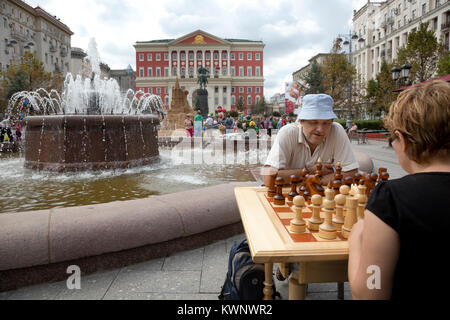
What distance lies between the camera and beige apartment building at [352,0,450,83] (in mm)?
36062

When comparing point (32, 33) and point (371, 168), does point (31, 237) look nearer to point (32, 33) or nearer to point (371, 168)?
point (371, 168)

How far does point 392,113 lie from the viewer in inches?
47.6

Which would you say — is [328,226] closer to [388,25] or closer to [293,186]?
[293,186]

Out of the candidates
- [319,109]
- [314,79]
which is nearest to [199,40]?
[314,79]

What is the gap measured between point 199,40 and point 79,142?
73.8m

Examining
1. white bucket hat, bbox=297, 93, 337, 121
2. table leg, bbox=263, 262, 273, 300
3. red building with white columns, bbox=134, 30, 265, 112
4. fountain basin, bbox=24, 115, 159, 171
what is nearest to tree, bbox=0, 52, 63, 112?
fountain basin, bbox=24, 115, 159, 171

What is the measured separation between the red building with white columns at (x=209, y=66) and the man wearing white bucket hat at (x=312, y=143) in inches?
2886

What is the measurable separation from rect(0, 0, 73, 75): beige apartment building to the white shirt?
3846cm

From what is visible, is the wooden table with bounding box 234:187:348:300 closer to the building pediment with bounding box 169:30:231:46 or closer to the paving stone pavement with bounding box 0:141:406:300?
the paving stone pavement with bounding box 0:141:406:300

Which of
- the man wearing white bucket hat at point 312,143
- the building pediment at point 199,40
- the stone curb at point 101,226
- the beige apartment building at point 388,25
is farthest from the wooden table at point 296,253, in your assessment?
the building pediment at point 199,40

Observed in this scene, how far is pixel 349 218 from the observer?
1469 millimetres

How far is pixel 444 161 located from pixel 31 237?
96.3 inches

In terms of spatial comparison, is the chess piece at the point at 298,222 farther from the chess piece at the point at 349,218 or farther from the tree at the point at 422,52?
the tree at the point at 422,52
